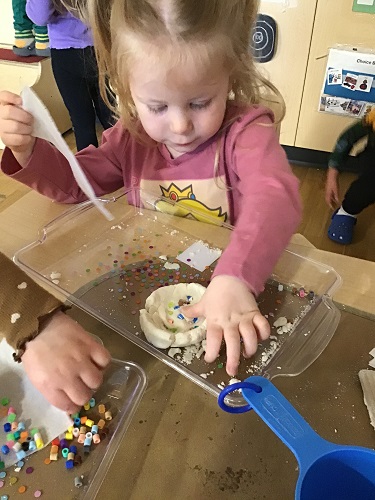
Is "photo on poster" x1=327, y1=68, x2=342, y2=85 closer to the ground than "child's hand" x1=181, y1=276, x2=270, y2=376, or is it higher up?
closer to the ground

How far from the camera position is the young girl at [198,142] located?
1.89ft

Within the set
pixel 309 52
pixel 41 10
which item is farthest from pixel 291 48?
pixel 41 10

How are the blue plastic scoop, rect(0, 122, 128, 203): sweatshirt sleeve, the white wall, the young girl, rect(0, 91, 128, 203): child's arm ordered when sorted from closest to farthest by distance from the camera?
the blue plastic scoop → the young girl → rect(0, 91, 128, 203): child's arm → rect(0, 122, 128, 203): sweatshirt sleeve → the white wall

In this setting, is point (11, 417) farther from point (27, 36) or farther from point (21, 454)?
point (27, 36)

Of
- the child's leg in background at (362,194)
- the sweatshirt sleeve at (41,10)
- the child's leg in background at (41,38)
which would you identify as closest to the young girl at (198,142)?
the sweatshirt sleeve at (41,10)

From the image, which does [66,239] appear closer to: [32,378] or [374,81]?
[32,378]

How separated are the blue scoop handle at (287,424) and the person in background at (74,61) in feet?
4.14

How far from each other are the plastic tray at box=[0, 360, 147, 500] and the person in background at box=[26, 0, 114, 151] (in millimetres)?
1167

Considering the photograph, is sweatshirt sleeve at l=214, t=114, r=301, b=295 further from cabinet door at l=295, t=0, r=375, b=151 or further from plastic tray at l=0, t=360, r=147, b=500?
cabinet door at l=295, t=0, r=375, b=151

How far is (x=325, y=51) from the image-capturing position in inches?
70.4

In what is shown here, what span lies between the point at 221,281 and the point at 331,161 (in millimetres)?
1036

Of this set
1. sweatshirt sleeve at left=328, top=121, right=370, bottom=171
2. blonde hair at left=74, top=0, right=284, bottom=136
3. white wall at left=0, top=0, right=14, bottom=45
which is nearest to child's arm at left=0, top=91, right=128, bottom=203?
blonde hair at left=74, top=0, right=284, bottom=136

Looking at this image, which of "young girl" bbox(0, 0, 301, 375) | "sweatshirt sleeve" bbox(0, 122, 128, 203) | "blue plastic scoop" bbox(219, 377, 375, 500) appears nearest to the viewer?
"blue plastic scoop" bbox(219, 377, 375, 500)

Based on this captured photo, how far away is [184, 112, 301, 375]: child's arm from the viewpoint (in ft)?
1.61
